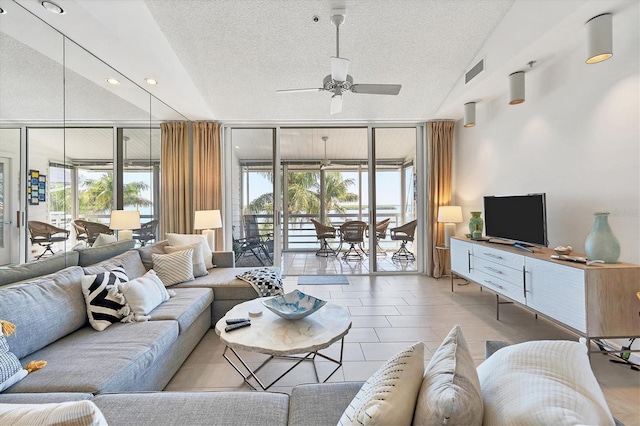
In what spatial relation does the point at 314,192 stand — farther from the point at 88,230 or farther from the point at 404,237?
the point at 88,230

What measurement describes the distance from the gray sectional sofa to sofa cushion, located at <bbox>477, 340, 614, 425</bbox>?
1551 mm

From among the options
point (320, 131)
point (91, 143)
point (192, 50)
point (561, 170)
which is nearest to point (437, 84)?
point (561, 170)

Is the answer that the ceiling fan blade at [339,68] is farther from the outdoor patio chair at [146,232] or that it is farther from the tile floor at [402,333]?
the outdoor patio chair at [146,232]

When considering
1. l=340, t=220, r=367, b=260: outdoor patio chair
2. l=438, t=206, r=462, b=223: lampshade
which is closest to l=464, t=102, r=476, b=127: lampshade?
l=438, t=206, r=462, b=223: lampshade

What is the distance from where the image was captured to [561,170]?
2834 millimetres

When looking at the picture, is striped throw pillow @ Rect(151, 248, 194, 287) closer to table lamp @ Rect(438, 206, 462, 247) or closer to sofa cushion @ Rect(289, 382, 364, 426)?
sofa cushion @ Rect(289, 382, 364, 426)

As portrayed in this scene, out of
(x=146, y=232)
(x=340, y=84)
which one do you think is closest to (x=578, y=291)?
(x=340, y=84)

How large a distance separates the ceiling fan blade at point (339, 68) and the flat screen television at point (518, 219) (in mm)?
2108

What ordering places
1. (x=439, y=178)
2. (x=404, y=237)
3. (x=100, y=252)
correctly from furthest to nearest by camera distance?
(x=404, y=237)
(x=439, y=178)
(x=100, y=252)

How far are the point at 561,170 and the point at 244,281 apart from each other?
325cm

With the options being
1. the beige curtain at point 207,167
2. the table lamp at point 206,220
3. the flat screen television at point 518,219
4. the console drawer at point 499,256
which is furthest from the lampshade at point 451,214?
the beige curtain at point 207,167

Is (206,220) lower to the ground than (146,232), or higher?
higher

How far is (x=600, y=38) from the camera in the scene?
2135mm

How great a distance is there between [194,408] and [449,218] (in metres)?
4.09
